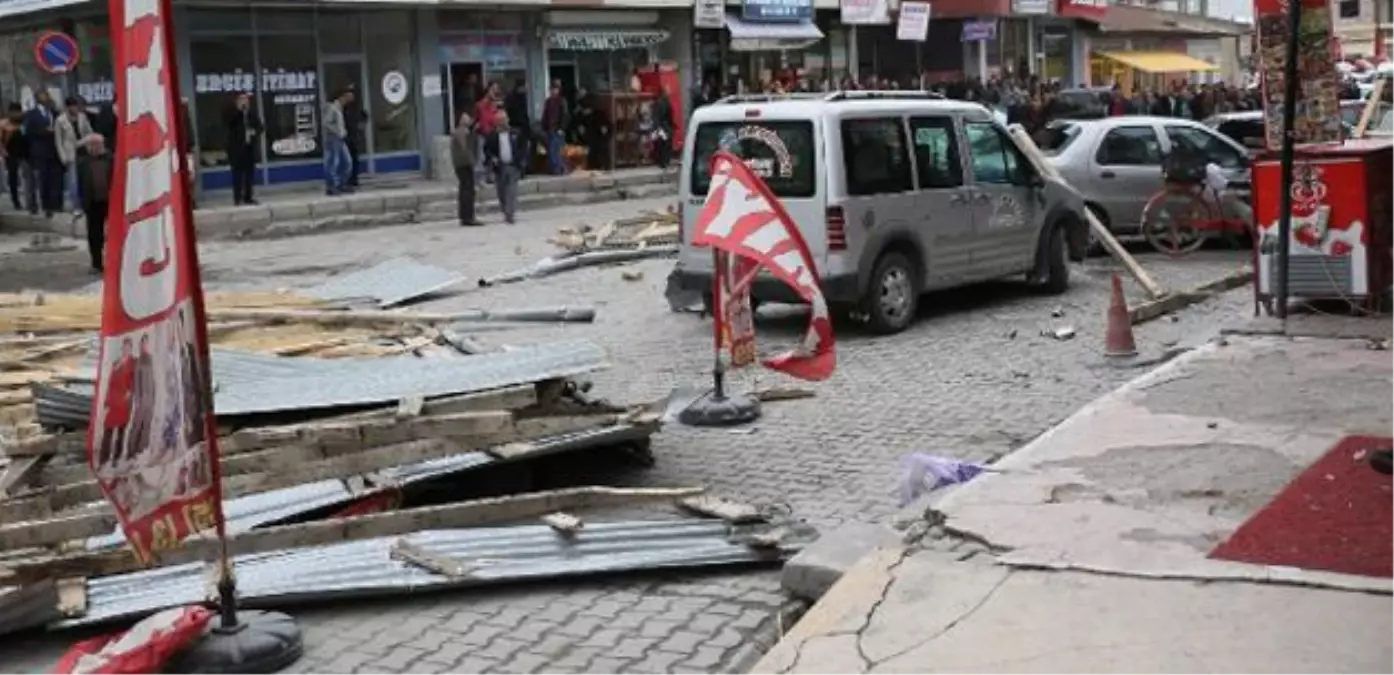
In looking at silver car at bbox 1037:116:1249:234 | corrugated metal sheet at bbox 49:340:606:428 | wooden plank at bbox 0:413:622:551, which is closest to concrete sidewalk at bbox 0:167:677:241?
silver car at bbox 1037:116:1249:234

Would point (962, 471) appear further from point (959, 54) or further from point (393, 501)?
point (959, 54)

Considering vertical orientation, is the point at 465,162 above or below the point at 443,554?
above

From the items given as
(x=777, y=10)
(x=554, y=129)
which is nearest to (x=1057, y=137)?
(x=554, y=129)

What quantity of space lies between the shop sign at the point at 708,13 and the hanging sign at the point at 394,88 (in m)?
7.23

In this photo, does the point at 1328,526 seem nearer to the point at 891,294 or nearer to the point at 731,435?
the point at 731,435

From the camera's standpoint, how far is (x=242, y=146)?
78.7ft

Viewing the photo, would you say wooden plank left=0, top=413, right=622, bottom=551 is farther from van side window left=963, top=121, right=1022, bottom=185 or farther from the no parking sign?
the no parking sign

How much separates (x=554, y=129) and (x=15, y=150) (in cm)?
941

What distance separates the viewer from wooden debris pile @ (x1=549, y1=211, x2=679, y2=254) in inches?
732

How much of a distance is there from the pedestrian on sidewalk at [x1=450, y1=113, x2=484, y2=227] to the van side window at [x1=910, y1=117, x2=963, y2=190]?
10.8 m

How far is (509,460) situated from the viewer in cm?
700

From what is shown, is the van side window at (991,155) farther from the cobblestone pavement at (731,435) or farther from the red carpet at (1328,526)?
the red carpet at (1328,526)

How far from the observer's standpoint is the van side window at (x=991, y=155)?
43.1 ft

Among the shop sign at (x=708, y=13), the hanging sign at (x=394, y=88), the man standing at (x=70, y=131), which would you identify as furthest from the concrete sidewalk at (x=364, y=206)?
the shop sign at (x=708, y=13)
